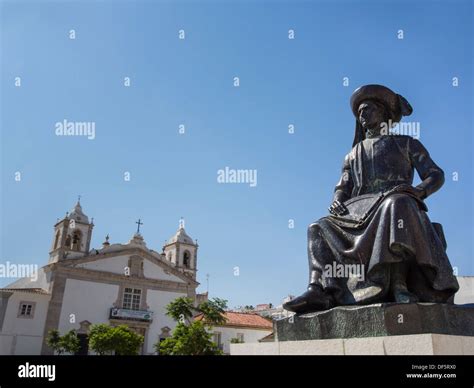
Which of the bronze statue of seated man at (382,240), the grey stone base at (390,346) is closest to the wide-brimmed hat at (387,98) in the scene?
the bronze statue of seated man at (382,240)

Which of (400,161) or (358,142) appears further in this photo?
(358,142)

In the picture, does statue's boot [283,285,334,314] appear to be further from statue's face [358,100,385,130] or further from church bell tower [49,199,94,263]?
church bell tower [49,199,94,263]

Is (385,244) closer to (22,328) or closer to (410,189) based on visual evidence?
(410,189)

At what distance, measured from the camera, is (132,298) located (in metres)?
33.4

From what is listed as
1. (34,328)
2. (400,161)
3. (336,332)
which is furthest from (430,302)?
(34,328)

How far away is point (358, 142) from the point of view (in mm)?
4891

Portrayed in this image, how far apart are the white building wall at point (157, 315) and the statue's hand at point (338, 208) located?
30.6m

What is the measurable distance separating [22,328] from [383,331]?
3069cm

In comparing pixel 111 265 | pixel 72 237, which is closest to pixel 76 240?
pixel 72 237
